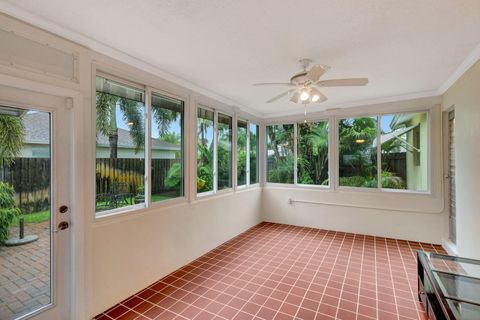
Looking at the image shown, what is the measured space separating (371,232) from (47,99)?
17.0ft

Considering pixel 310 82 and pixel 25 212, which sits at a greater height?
pixel 310 82

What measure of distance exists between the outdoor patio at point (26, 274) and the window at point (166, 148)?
1.15 meters

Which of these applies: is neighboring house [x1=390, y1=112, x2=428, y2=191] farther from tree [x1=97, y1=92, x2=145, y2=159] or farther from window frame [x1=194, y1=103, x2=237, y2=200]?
tree [x1=97, y1=92, x2=145, y2=159]

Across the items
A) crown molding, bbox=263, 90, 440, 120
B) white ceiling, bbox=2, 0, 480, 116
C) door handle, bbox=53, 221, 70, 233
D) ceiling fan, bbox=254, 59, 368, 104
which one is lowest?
door handle, bbox=53, 221, 70, 233

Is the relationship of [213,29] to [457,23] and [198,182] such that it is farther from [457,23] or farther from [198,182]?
[198,182]

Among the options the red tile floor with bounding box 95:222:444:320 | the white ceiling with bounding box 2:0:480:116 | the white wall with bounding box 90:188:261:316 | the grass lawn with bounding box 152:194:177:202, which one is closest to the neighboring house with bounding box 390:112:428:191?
the red tile floor with bounding box 95:222:444:320

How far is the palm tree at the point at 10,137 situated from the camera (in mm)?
1776

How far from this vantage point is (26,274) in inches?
75.2

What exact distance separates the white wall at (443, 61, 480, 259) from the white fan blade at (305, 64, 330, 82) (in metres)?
1.75

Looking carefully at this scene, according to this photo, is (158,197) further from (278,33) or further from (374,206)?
(374,206)

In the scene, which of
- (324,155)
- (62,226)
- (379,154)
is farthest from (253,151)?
(62,226)

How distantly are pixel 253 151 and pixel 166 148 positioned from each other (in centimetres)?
268

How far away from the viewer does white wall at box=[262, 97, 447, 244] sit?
156 inches

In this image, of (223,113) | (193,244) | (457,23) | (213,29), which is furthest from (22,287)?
(457,23)
